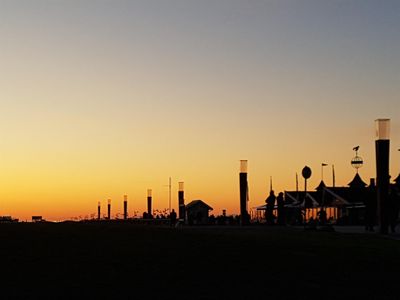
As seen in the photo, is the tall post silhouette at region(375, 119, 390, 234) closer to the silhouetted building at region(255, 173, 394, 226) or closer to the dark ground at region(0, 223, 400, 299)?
the dark ground at region(0, 223, 400, 299)

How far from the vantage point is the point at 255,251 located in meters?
18.0

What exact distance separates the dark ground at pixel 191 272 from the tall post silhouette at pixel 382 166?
617 inches

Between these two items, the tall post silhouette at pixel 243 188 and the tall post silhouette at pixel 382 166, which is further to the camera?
the tall post silhouette at pixel 243 188

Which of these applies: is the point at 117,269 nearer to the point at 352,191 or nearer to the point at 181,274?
the point at 181,274

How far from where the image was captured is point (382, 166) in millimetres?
34906

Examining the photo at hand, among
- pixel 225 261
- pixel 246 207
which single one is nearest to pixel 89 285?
pixel 225 261

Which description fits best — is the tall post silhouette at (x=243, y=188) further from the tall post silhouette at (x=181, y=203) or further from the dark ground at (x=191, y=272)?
the dark ground at (x=191, y=272)

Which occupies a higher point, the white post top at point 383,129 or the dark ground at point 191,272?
the white post top at point 383,129

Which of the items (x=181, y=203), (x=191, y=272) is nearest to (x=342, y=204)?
(x=181, y=203)

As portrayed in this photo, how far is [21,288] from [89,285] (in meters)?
1.11

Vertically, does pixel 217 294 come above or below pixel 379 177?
below

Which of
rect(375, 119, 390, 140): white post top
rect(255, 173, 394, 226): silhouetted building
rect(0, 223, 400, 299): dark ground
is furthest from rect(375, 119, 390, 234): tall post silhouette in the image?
rect(255, 173, 394, 226): silhouetted building

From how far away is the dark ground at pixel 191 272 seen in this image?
37.0 ft

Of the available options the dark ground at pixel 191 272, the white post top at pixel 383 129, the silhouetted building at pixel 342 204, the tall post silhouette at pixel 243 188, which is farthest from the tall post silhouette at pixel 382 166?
the silhouetted building at pixel 342 204
